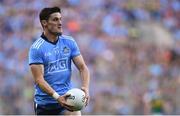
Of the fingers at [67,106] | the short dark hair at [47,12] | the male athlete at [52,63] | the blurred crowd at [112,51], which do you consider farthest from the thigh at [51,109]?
the blurred crowd at [112,51]

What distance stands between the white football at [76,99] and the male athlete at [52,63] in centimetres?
9

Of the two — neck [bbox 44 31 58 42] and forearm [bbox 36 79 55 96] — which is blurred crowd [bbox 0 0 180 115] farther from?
forearm [bbox 36 79 55 96]

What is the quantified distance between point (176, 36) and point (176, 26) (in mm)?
327

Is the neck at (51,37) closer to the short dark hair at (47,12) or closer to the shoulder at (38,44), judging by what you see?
the shoulder at (38,44)

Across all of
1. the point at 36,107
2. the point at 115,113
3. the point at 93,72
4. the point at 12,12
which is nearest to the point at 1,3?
the point at 12,12

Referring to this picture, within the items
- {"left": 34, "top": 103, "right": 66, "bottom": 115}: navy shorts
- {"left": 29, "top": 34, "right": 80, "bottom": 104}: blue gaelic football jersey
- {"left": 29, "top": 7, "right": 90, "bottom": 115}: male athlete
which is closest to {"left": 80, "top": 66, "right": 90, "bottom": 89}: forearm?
{"left": 29, "top": 7, "right": 90, "bottom": 115}: male athlete

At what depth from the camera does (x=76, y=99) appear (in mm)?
7883

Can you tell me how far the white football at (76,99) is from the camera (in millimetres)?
7865

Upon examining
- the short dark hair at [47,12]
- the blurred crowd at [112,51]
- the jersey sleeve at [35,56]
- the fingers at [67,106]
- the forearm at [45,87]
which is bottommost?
the blurred crowd at [112,51]

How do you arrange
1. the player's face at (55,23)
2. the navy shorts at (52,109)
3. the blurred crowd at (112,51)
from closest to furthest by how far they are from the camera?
1. the player's face at (55,23)
2. the navy shorts at (52,109)
3. the blurred crowd at (112,51)

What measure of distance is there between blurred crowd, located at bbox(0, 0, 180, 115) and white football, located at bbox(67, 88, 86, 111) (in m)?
7.13

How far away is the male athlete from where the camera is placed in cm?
806

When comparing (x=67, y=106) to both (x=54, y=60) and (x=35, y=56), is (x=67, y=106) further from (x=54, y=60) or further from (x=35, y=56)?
(x=35, y=56)

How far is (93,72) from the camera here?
1560 centimetres
